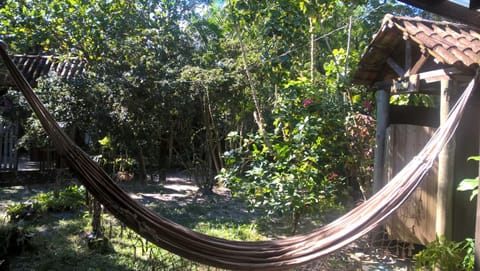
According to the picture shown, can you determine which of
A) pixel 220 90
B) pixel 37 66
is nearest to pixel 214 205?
pixel 220 90

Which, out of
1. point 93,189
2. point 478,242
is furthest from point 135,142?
point 478,242

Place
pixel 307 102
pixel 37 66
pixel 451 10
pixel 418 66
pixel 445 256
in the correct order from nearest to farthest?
pixel 451 10 < pixel 445 256 < pixel 418 66 < pixel 307 102 < pixel 37 66

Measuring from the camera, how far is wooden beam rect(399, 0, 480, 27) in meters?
1.86

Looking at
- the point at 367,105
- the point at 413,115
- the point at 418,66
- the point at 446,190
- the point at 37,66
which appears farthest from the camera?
the point at 37,66

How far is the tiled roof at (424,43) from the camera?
2621mm

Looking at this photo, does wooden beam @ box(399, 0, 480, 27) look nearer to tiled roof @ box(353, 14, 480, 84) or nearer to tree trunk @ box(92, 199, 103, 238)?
tiled roof @ box(353, 14, 480, 84)

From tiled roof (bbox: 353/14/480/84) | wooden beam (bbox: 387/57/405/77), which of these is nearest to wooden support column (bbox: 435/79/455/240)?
tiled roof (bbox: 353/14/480/84)

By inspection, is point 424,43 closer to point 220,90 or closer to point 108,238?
point 108,238

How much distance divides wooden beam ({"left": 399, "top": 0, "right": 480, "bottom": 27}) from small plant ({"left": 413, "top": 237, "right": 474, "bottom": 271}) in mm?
1503

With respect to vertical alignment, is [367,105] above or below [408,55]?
below

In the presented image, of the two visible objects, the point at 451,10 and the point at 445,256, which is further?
the point at 445,256

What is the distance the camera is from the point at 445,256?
2.68m

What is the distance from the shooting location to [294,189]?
138 inches

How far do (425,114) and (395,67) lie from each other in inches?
27.5
